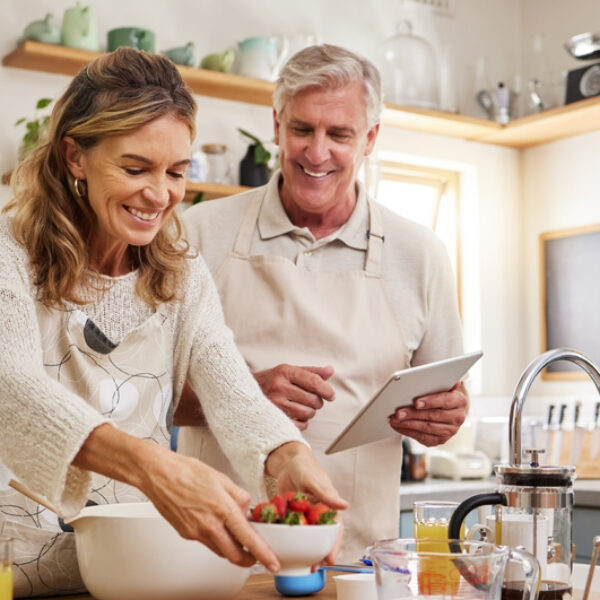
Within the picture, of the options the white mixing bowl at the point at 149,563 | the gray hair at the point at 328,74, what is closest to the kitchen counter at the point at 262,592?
the white mixing bowl at the point at 149,563

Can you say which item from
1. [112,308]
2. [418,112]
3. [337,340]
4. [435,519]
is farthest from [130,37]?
[435,519]

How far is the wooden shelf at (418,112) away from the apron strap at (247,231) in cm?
146

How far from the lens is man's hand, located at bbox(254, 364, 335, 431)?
1.91 meters

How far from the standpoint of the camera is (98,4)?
3674 mm

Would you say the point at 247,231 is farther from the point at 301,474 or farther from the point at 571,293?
the point at 571,293

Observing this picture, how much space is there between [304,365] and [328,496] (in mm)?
799

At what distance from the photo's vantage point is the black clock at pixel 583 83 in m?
4.17

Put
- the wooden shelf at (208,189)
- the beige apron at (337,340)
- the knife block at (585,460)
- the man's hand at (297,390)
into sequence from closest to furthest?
the man's hand at (297,390) < the beige apron at (337,340) < the wooden shelf at (208,189) < the knife block at (585,460)

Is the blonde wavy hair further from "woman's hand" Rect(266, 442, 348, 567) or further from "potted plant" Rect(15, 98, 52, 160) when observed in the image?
"potted plant" Rect(15, 98, 52, 160)

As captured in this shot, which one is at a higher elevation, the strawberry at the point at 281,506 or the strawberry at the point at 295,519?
the strawberry at the point at 281,506

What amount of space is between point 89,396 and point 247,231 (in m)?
0.77

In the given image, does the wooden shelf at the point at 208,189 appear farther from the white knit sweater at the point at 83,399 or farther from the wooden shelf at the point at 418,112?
the white knit sweater at the point at 83,399

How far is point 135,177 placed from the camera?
1.52 metres

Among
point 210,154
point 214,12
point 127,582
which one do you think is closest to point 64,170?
point 127,582
